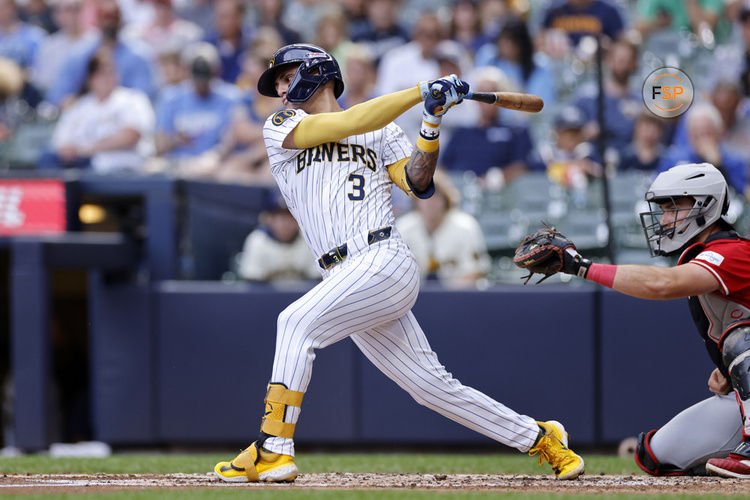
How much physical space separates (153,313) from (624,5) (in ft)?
17.4

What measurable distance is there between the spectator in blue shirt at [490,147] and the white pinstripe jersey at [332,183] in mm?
2982

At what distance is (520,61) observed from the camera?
8164 mm

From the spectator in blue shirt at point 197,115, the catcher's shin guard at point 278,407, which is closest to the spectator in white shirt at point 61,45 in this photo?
the spectator in blue shirt at point 197,115

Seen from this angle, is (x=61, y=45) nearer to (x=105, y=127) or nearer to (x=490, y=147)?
(x=105, y=127)

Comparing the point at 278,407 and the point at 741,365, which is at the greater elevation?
the point at 741,365

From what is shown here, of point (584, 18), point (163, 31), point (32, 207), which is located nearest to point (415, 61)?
point (584, 18)

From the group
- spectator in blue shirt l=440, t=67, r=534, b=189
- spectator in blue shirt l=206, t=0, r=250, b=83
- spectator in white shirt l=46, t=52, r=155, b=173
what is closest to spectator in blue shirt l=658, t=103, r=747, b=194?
spectator in blue shirt l=440, t=67, r=534, b=189

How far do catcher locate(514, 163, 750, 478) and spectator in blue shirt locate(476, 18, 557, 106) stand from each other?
4.17 metres

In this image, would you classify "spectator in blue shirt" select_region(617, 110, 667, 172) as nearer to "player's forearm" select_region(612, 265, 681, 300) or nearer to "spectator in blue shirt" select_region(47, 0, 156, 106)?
"player's forearm" select_region(612, 265, 681, 300)

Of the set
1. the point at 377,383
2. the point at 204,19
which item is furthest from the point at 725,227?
the point at 204,19

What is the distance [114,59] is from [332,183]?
5.99m

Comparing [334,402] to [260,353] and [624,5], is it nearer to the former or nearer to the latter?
[260,353]

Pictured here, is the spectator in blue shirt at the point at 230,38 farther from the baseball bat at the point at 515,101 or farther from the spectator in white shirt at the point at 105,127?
the baseball bat at the point at 515,101

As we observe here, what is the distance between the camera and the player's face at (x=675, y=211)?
3.84 meters
